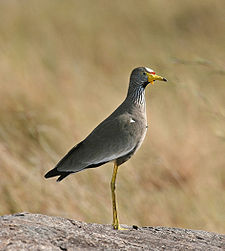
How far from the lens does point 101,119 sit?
5.36m

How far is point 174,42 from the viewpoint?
9.62m

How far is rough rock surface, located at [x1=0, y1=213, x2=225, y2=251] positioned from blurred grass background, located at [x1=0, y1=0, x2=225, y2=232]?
3.53 ft

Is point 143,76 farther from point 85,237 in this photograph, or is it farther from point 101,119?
point 101,119

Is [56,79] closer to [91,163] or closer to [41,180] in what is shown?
[41,180]

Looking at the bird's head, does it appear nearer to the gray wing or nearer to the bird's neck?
the bird's neck

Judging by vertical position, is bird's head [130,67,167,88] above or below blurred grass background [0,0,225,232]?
below

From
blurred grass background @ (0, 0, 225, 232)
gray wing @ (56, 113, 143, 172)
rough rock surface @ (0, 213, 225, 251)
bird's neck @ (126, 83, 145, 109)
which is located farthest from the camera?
blurred grass background @ (0, 0, 225, 232)

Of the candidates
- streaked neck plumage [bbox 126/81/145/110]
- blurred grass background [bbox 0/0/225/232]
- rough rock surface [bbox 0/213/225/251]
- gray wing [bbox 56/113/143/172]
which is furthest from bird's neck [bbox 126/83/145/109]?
rough rock surface [bbox 0/213/225/251]

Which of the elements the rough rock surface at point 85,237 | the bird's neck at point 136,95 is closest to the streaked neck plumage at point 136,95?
the bird's neck at point 136,95

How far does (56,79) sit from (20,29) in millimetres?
3663

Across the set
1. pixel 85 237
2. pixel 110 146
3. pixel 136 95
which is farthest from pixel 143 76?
pixel 85 237

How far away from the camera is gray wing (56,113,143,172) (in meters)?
2.91

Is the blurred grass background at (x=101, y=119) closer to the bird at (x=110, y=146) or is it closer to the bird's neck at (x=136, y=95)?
the bird's neck at (x=136, y=95)

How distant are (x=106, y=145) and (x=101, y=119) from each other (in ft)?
8.02
